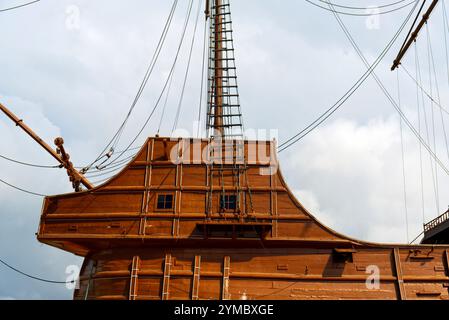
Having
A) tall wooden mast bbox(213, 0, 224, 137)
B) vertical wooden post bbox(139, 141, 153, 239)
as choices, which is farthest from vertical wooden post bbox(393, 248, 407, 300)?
vertical wooden post bbox(139, 141, 153, 239)

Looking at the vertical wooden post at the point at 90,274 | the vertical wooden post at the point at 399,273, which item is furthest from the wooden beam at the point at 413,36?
the vertical wooden post at the point at 90,274

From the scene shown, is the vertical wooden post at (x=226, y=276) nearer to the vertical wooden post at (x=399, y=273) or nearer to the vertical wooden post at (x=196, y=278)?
the vertical wooden post at (x=196, y=278)

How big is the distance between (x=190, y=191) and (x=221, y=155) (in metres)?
1.98

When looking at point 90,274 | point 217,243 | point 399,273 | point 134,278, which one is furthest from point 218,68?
point 399,273

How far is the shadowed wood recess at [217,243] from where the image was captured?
50.3 ft

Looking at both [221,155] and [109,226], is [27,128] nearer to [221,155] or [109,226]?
[109,226]

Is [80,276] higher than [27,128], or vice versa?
[27,128]

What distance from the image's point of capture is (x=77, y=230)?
1616 centimetres

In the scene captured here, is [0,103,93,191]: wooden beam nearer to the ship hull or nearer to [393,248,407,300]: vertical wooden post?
the ship hull

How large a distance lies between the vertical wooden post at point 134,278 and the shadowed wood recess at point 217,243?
4 centimetres

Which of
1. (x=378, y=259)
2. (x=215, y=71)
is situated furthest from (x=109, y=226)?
(x=378, y=259)

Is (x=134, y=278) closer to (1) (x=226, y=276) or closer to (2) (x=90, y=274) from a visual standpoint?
(2) (x=90, y=274)

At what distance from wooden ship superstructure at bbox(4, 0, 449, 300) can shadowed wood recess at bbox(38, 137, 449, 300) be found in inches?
1.5
